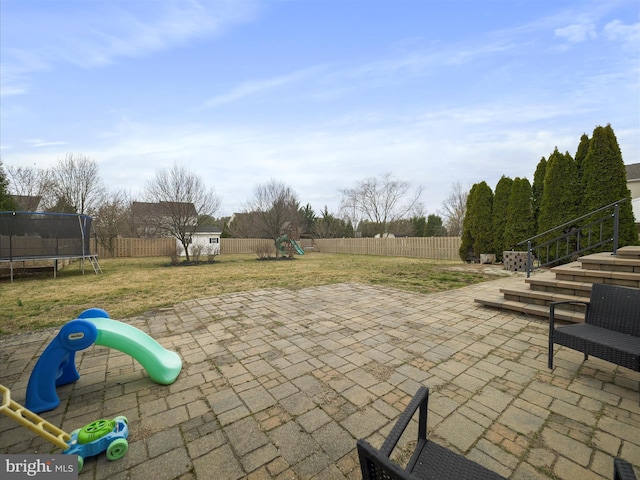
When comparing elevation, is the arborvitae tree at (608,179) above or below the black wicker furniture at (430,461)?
above

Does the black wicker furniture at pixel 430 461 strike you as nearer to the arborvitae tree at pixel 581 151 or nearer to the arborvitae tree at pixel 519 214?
the arborvitae tree at pixel 581 151

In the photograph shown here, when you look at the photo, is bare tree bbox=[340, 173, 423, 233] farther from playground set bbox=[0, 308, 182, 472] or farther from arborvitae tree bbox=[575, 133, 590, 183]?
playground set bbox=[0, 308, 182, 472]

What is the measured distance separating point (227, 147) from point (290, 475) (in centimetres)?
1691

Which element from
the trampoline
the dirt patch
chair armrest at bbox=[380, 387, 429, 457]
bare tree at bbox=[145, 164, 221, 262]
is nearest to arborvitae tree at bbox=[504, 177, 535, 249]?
the dirt patch

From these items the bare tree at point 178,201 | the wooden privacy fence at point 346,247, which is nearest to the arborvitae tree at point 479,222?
the wooden privacy fence at point 346,247

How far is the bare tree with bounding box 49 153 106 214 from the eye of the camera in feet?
59.9

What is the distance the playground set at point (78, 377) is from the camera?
159 centimetres

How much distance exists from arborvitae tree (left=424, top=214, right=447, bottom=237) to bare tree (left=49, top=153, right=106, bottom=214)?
3689cm

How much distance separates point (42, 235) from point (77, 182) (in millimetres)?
12191

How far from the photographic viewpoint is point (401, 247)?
20172 mm

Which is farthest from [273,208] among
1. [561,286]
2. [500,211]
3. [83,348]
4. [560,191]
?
[83,348]

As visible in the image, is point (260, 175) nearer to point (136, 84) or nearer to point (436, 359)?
point (136, 84)

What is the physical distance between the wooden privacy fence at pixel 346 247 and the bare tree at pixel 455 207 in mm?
13315

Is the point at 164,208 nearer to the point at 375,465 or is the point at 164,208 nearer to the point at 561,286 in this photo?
the point at 561,286
